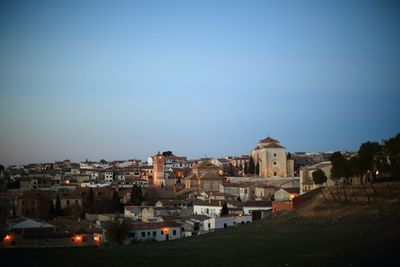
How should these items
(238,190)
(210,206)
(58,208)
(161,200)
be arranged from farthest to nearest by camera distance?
(238,190) → (161,200) → (58,208) → (210,206)

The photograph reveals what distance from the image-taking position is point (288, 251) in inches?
725

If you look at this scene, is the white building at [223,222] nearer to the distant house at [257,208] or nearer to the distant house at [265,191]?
the distant house at [257,208]

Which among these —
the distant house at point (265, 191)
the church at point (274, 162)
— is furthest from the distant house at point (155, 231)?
the church at point (274, 162)

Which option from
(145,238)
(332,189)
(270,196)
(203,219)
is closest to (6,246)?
(145,238)

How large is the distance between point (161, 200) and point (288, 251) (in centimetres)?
4083

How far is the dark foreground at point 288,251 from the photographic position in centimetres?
1595

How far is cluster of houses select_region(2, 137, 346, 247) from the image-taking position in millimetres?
34781

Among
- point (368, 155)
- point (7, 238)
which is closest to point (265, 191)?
point (368, 155)

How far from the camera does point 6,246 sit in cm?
3139

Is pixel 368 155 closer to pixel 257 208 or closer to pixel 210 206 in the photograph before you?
pixel 257 208

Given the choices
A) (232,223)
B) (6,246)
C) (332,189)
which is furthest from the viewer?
(232,223)

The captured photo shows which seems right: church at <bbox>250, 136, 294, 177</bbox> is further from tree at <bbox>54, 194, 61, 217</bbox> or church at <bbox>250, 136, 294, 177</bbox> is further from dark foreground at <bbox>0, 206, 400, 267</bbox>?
dark foreground at <bbox>0, 206, 400, 267</bbox>

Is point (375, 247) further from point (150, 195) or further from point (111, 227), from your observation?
point (150, 195)

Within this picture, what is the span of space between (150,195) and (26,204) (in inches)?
565
